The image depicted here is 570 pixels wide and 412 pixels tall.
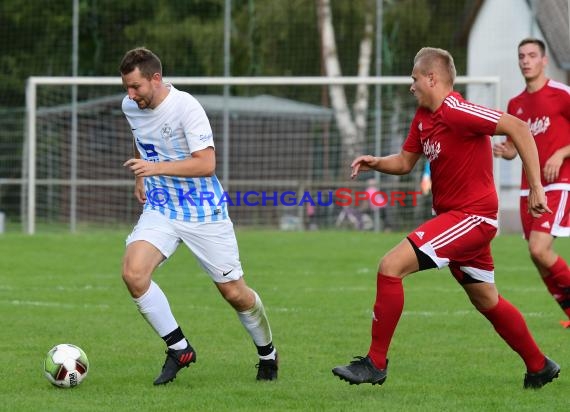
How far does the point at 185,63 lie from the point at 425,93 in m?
21.0

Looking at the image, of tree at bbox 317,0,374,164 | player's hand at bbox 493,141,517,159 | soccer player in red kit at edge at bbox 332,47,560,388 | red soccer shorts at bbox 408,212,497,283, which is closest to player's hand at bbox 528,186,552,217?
soccer player in red kit at edge at bbox 332,47,560,388

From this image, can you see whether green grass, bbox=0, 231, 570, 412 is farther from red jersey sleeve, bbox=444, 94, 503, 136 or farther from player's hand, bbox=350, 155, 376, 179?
red jersey sleeve, bbox=444, 94, 503, 136

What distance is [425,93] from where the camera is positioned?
6.89 meters

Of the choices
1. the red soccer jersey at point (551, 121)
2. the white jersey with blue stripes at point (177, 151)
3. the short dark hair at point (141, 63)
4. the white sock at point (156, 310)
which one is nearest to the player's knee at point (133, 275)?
the white sock at point (156, 310)

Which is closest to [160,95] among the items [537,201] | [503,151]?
[537,201]

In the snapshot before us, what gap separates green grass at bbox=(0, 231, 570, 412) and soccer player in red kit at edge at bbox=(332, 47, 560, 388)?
0.93 ft

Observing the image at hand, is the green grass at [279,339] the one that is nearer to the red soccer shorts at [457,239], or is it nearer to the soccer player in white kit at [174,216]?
the soccer player in white kit at [174,216]

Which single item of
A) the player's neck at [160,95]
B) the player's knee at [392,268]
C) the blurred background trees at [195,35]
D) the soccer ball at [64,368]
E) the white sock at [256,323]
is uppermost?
the blurred background trees at [195,35]

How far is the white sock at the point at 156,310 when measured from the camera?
725cm

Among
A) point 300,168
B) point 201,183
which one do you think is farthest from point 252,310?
point 300,168

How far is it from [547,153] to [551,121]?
263 millimetres

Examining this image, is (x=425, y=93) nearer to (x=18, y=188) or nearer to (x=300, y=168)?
(x=300, y=168)

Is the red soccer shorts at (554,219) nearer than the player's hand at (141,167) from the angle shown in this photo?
No

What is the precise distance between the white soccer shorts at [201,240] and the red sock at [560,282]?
316 centimetres
